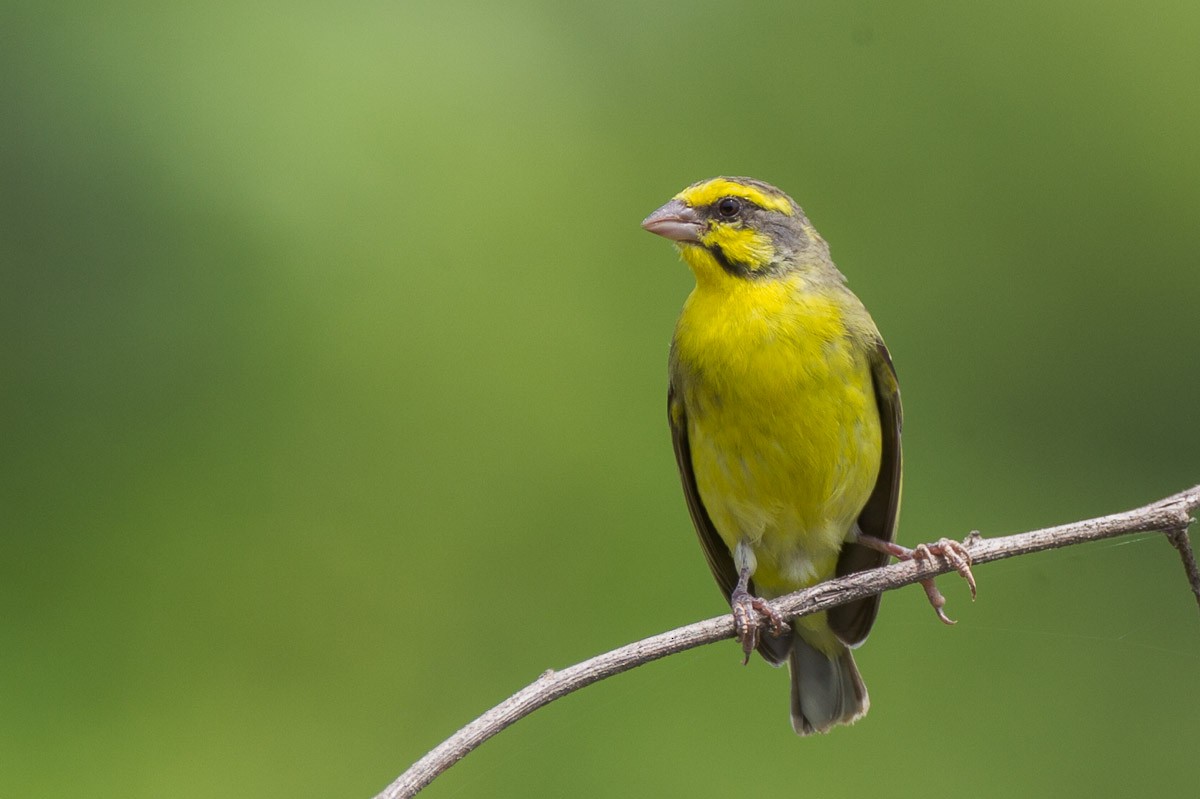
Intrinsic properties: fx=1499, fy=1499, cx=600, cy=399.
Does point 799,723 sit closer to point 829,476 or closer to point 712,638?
point 829,476

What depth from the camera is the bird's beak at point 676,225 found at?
4.92 metres

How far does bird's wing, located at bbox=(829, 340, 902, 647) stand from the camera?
4.91m

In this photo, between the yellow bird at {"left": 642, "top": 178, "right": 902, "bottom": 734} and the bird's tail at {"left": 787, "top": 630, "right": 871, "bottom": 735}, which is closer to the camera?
the yellow bird at {"left": 642, "top": 178, "right": 902, "bottom": 734}

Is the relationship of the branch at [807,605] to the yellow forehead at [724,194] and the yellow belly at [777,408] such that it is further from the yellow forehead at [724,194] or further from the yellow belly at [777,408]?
the yellow forehead at [724,194]

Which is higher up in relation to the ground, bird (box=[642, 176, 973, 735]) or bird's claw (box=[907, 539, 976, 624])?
bird (box=[642, 176, 973, 735])

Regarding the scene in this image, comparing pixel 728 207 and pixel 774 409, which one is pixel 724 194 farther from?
pixel 774 409

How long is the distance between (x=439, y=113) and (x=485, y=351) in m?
1.29

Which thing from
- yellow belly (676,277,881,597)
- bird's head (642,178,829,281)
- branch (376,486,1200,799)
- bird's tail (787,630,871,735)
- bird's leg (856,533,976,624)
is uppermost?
bird's head (642,178,829,281)

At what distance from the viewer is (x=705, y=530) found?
526cm

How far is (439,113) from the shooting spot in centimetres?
747

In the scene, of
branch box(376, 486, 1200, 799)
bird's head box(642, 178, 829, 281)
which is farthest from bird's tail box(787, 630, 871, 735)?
bird's head box(642, 178, 829, 281)

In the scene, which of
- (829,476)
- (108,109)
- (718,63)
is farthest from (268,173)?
(829,476)

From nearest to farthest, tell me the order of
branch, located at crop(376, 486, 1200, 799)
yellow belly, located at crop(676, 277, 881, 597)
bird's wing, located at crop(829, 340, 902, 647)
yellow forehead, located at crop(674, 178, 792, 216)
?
1. branch, located at crop(376, 486, 1200, 799)
2. yellow belly, located at crop(676, 277, 881, 597)
3. bird's wing, located at crop(829, 340, 902, 647)
4. yellow forehead, located at crop(674, 178, 792, 216)

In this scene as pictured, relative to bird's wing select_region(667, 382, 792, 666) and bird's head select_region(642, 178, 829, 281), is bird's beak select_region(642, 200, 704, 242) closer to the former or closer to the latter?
bird's head select_region(642, 178, 829, 281)
